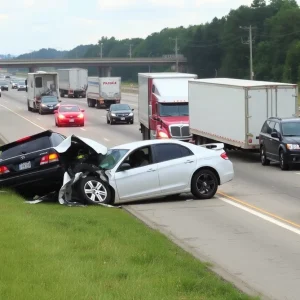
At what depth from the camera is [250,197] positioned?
2023 centimetres

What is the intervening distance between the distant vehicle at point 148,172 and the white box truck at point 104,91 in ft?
189

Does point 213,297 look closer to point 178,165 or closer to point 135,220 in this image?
point 135,220

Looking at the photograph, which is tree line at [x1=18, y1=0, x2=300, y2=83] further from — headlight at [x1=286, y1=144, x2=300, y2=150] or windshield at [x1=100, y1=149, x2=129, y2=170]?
windshield at [x1=100, y1=149, x2=129, y2=170]

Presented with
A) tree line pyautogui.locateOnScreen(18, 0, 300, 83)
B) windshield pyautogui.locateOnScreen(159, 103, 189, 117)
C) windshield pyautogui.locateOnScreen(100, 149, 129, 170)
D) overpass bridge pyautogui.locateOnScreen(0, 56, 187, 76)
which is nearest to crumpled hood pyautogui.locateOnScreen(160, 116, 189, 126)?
windshield pyautogui.locateOnScreen(159, 103, 189, 117)

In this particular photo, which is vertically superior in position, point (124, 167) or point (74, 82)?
point (124, 167)

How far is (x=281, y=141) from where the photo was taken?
2661 centimetres

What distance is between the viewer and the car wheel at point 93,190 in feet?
60.7

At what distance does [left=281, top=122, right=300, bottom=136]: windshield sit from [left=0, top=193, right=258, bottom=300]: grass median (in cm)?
1297

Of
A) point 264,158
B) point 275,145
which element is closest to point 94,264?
point 275,145

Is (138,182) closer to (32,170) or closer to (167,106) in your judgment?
(32,170)

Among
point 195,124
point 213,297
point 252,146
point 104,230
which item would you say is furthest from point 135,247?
point 195,124

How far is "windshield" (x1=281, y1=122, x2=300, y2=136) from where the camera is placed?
88.9ft

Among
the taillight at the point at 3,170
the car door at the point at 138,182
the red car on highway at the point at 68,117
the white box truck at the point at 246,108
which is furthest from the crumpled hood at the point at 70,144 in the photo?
the red car on highway at the point at 68,117

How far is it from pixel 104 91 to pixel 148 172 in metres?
59.9
